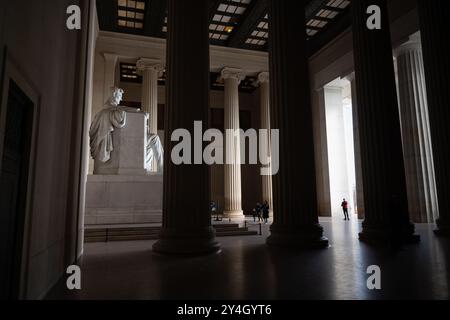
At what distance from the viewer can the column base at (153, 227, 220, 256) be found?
23.0 feet

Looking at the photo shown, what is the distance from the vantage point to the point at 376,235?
8.79 metres

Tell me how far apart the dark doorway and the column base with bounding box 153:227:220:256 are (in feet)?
12.8

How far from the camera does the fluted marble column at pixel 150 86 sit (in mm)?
23709

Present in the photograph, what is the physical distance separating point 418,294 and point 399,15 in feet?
66.0

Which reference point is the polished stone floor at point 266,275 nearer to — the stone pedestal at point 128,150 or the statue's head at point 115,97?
the stone pedestal at point 128,150

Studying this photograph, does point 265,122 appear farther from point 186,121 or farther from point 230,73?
point 186,121

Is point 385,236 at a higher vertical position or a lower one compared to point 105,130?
lower

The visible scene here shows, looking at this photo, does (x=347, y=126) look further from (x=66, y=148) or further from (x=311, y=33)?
(x=66, y=148)

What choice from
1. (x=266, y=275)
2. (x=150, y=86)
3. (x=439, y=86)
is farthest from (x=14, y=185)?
(x=150, y=86)

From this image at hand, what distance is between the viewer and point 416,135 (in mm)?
18219

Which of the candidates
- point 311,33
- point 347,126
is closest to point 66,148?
point 311,33

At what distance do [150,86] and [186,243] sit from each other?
19498 mm

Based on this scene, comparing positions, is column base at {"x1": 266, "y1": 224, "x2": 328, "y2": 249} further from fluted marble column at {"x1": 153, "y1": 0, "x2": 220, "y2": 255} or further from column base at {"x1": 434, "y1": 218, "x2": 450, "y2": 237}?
column base at {"x1": 434, "y1": 218, "x2": 450, "y2": 237}

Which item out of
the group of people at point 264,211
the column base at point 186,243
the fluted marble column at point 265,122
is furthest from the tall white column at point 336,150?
the column base at point 186,243
